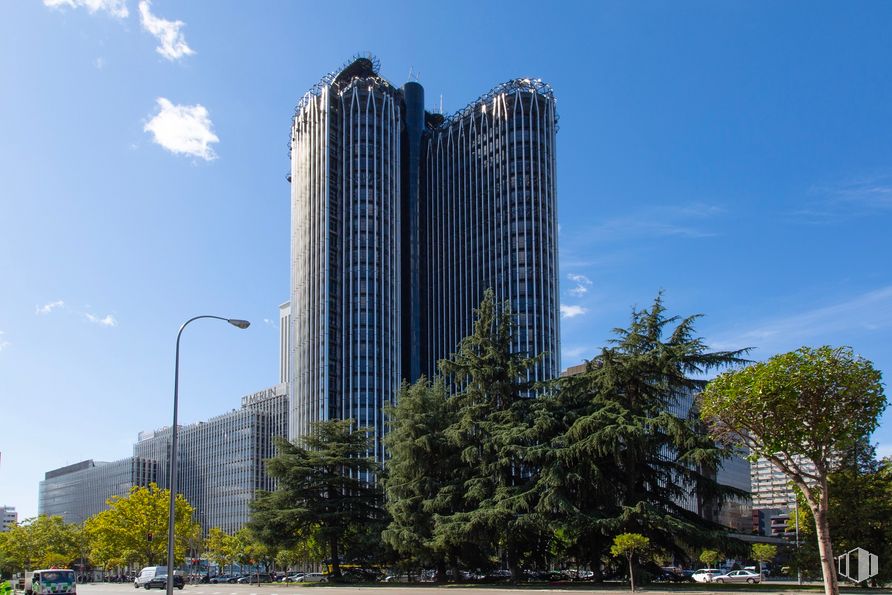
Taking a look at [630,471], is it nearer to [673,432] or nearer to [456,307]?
[673,432]

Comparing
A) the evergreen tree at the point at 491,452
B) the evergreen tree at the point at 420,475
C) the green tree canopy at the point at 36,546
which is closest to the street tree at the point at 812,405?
the evergreen tree at the point at 491,452

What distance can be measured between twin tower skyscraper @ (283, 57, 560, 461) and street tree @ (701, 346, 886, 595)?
355ft

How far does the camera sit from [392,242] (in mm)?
153750

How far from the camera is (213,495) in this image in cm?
19575

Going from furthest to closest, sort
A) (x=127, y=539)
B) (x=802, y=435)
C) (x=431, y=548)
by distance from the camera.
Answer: (x=127, y=539) → (x=431, y=548) → (x=802, y=435)

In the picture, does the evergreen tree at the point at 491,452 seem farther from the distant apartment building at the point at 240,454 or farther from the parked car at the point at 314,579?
the distant apartment building at the point at 240,454

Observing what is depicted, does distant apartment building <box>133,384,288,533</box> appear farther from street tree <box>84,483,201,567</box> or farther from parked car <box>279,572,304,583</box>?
street tree <box>84,483,201,567</box>

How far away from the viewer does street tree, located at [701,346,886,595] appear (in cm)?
3058

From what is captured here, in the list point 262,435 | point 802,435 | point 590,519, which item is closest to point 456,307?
point 262,435

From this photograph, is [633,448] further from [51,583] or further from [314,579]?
[314,579]

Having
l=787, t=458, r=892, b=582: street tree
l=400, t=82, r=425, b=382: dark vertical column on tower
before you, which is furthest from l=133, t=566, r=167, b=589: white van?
l=400, t=82, r=425, b=382: dark vertical column on tower

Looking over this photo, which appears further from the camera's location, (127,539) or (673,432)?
(127,539)

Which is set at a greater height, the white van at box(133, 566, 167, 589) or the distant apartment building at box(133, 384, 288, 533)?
the distant apartment building at box(133, 384, 288, 533)

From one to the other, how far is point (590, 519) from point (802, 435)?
60.7 ft
